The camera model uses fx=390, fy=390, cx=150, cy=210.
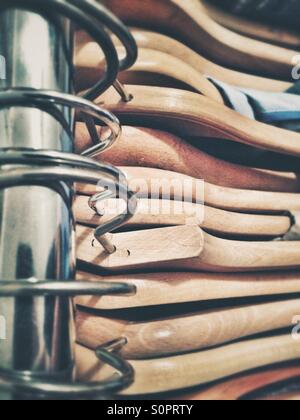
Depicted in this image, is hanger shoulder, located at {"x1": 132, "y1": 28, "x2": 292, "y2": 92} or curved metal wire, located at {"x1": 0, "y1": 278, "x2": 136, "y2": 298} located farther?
hanger shoulder, located at {"x1": 132, "y1": 28, "x2": 292, "y2": 92}

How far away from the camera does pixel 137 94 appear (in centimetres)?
34

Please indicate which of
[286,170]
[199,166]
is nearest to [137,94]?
[199,166]

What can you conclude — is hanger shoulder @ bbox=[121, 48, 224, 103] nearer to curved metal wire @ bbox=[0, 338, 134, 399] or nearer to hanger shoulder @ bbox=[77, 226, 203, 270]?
hanger shoulder @ bbox=[77, 226, 203, 270]

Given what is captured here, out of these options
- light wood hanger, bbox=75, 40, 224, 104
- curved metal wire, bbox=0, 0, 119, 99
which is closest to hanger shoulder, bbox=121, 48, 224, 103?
light wood hanger, bbox=75, 40, 224, 104

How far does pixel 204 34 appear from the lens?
424mm

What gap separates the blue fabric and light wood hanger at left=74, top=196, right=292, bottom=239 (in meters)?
0.11

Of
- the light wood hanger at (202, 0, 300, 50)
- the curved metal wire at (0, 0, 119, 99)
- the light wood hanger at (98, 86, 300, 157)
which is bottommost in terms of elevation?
the curved metal wire at (0, 0, 119, 99)

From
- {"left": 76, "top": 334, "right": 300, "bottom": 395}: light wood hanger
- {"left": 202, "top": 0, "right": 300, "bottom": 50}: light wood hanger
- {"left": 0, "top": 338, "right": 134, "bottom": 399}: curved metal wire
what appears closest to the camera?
{"left": 0, "top": 338, "right": 134, "bottom": 399}: curved metal wire

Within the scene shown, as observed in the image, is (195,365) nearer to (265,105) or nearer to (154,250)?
(154,250)

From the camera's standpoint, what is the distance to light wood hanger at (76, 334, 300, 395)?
1.01 ft

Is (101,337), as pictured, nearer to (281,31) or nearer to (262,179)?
(262,179)

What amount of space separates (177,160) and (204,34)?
0.16 m

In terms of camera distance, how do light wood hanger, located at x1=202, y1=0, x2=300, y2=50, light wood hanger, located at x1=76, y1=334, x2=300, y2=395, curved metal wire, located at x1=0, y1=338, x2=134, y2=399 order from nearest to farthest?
curved metal wire, located at x1=0, y1=338, x2=134, y2=399 → light wood hanger, located at x1=76, y1=334, x2=300, y2=395 → light wood hanger, located at x1=202, y1=0, x2=300, y2=50

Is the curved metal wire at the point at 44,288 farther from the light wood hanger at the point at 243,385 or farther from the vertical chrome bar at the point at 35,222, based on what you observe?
the light wood hanger at the point at 243,385
